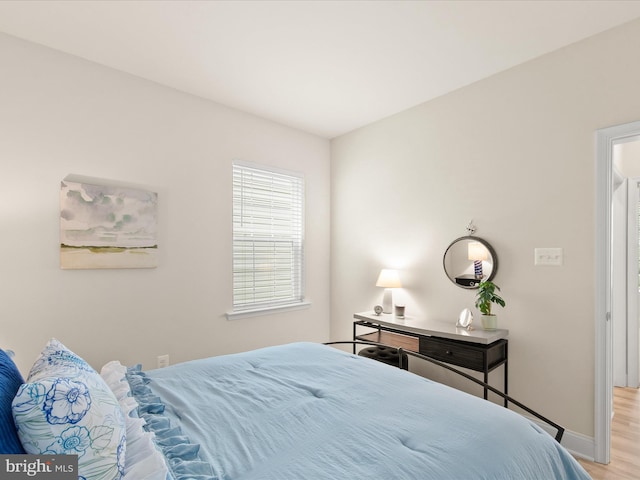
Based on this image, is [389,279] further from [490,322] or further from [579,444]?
[579,444]

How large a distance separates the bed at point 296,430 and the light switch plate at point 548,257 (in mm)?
1492

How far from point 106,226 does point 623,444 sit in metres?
4.04

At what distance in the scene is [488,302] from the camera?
2.57 meters

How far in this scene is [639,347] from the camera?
3.34 m

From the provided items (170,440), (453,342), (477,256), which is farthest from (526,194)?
(170,440)

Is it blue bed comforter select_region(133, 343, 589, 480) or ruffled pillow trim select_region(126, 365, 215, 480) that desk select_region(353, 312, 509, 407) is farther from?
ruffled pillow trim select_region(126, 365, 215, 480)

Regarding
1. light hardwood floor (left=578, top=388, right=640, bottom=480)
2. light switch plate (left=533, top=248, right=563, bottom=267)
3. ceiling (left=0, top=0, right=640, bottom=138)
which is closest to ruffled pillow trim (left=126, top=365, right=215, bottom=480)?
ceiling (left=0, top=0, right=640, bottom=138)

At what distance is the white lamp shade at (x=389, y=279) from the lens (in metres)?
3.29

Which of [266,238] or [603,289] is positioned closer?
[603,289]

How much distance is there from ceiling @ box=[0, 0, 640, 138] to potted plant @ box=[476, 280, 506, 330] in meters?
1.71

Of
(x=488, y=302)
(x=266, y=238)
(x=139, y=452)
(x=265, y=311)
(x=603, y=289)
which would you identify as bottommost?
(x=265, y=311)

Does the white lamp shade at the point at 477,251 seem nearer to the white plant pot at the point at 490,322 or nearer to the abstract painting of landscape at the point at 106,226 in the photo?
the white plant pot at the point at 490,322

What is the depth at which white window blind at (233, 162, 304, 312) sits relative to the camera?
3.41 metres

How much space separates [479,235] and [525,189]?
492 millimetres
